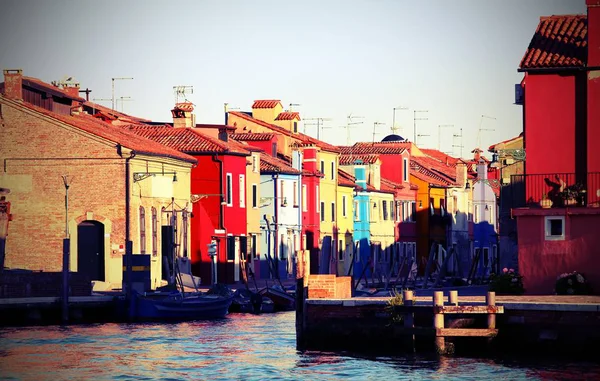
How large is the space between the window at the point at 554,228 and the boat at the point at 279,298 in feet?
60.6

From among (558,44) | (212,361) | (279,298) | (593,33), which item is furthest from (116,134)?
(212,361)

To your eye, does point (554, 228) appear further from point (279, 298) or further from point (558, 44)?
point (279, 298)

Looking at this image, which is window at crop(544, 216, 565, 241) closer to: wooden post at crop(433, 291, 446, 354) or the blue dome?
wooden post at crop(433, 291, 446, 354)

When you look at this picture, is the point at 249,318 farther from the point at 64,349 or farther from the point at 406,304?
the point at 406,304

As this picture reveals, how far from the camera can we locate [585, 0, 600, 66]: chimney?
45.5 meters

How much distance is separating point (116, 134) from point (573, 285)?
28.7 metres

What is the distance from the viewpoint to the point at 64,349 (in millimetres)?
42750

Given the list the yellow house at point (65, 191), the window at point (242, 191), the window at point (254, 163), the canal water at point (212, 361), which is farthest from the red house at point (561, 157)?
the window at point (254, 163)

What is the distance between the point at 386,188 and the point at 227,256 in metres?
24.9

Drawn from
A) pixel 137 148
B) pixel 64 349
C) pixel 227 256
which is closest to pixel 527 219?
pixel 64 349

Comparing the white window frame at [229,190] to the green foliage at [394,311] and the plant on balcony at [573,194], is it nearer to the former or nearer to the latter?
the plant on balcony at [573,194]

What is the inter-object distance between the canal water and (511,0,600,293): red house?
8141 millimetres

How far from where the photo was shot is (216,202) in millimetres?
71875

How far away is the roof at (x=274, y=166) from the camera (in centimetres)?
7894
